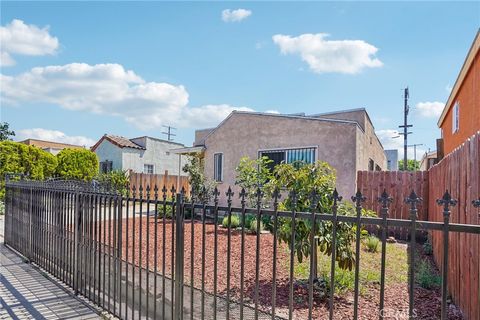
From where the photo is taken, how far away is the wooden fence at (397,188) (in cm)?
977

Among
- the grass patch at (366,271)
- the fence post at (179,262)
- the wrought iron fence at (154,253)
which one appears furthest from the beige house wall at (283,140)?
the fence post at (179,262)

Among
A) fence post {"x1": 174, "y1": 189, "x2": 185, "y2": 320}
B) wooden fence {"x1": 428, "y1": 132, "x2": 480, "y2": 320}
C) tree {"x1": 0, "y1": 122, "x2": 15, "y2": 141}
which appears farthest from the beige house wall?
tree {"x1": 0, "y1": 122, "x2": 15, "y2": 141}

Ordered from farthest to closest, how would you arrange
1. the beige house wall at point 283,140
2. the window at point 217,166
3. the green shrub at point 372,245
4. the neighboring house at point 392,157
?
the neighboring house at point 392,157 → the window at point 217,166 → the beige house wall at point 283,140 → the green shrub at point 372,245

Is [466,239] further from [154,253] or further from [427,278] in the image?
[154,253]

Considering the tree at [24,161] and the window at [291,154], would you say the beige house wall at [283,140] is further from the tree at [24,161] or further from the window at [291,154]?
the tree at [24,161]

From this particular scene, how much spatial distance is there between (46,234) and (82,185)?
167cm

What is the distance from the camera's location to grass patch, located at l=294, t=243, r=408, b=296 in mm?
4645

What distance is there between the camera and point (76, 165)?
67.3ft

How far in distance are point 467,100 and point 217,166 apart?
376 inches

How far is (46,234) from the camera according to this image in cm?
615

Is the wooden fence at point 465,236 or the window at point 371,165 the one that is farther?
the window at point 371,165

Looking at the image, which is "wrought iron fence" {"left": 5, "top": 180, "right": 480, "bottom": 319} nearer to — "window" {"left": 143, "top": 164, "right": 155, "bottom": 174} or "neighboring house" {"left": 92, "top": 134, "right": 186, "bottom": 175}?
"neighboring house" {"left": 92, "top": 134, "right": 186, "bottom": 175}

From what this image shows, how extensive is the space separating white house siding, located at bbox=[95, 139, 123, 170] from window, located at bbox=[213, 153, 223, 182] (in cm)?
1269

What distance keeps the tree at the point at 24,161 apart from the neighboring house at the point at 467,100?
17.3 m
